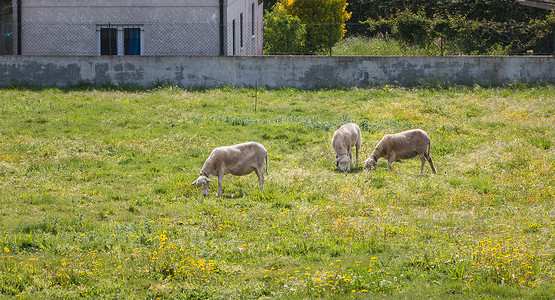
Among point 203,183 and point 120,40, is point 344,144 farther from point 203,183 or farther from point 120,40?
point 120,40

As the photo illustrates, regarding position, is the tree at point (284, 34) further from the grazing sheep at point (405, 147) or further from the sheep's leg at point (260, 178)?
the sheep's leg at point (260, 178)

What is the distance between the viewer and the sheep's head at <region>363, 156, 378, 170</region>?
48.4ft

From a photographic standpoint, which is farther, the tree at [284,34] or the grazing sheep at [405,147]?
the tree at [284,34]

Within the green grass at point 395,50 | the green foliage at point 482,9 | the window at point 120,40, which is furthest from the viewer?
the green foliage at point 482,9

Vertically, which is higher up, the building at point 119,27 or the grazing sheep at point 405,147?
the building at point 119,27

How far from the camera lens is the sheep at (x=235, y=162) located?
12609 millimetres

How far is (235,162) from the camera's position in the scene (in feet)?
41.8

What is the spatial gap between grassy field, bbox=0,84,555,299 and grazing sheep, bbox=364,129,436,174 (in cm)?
33

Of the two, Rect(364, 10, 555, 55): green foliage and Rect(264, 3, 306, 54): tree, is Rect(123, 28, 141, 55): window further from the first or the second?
Rect(364, 10, 555, 55): green foliage

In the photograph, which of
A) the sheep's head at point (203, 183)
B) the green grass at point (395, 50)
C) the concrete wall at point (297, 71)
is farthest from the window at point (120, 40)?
the sheep's head at point (203, 183)

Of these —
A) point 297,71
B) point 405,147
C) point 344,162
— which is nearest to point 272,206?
point 344,162

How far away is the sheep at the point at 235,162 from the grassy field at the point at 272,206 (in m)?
0.35

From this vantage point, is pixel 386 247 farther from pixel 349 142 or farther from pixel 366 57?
pixel 366 57

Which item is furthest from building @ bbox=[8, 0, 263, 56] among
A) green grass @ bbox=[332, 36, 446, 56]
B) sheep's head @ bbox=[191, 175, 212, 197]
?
sheep's head @ bbox=[191, 175, 212, 197]
